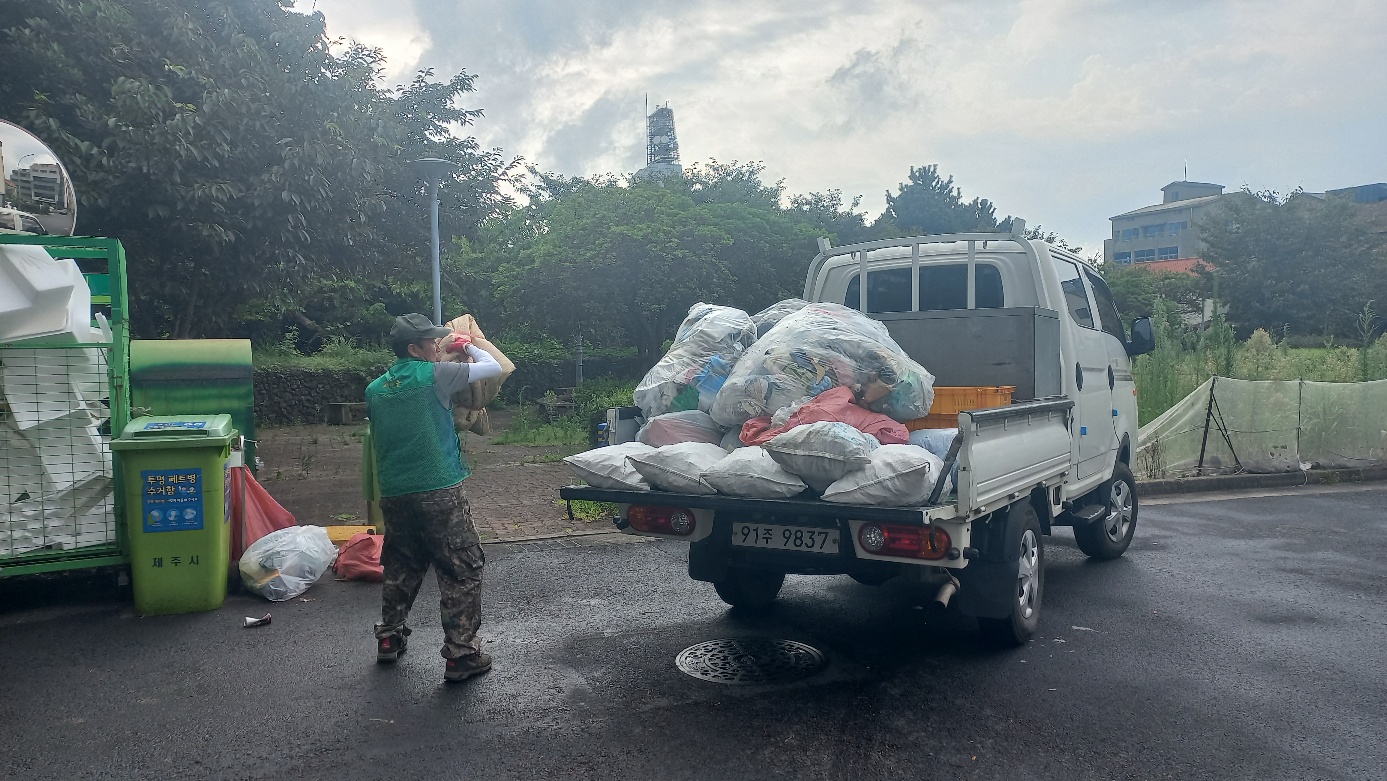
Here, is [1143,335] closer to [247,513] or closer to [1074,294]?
[1074,294]

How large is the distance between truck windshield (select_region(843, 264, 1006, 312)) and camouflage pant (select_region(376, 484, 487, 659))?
3.26m

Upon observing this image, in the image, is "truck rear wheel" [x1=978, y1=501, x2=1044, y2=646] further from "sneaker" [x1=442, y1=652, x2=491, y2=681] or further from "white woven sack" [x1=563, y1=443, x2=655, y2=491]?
"sneaker" [x1=442, y1=652, x2=491, y2=681]

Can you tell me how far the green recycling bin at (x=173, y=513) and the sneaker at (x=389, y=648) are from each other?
1593 mm

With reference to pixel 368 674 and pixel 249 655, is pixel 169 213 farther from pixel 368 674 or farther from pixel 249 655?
pixel 368 674

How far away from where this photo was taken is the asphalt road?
11.9 feet

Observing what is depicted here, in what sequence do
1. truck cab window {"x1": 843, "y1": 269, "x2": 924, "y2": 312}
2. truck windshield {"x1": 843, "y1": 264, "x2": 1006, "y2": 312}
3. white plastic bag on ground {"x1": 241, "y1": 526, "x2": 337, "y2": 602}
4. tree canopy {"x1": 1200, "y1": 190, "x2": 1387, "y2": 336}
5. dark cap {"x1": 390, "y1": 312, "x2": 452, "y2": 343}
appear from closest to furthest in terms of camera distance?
dark cap {"x1": 390, "y1": 312, "x2": 452, "y2": 343} < white plastic bag on ground {"x1": 241, "y1": 526, "x2": 337, "y2": 602} < truck windshield {"x1": 843, "y1": 264, "x2": 1006, "y2": 312} < truck cab window {"x1": 843, "y1": 269, "x2": 924, "y2": 312} < tree canopy {"x1": 1200, "y1": 190, "x2": 1387, "y2": 336}

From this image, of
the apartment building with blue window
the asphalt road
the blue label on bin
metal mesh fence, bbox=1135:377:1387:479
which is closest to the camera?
the asphalt road

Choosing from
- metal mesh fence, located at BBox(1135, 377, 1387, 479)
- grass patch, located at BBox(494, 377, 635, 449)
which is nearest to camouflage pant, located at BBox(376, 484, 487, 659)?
grass patch, located at BBox(494, 377, 635, 449)

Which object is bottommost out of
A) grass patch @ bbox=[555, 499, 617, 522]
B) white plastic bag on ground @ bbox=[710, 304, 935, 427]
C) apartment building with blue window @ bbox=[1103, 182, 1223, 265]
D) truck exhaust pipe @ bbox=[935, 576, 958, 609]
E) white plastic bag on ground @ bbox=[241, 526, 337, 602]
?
grass patch @ bbox=[555, 499, 617, 522]

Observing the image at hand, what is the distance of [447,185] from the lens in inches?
612

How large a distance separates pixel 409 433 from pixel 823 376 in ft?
6.62

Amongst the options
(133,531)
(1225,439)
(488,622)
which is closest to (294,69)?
(133,531)

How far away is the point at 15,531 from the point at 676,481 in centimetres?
412

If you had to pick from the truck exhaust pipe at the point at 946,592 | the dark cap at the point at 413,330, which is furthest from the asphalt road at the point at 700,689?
the dark cap at the point at 413,330
